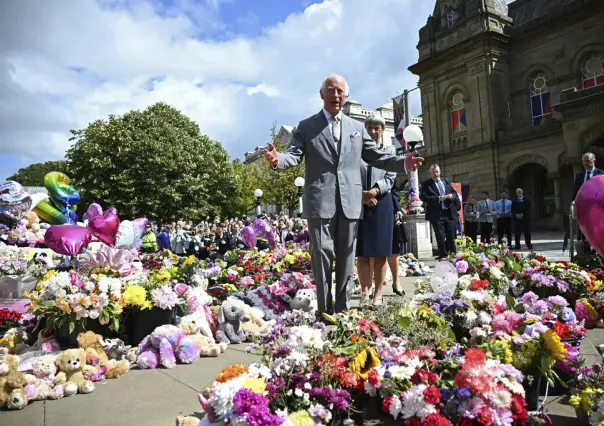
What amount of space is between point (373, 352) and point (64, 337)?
289cm

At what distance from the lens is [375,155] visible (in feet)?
14.7

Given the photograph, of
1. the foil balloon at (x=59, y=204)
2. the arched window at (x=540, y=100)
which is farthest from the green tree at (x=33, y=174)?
the arched window at (x=540, y=100)

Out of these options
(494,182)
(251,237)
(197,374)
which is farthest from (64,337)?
(494,182)

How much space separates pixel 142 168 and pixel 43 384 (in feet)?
96.7

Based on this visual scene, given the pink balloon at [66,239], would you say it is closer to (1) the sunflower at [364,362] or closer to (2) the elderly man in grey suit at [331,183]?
(2) the elderly man in grey suit at [331,183]

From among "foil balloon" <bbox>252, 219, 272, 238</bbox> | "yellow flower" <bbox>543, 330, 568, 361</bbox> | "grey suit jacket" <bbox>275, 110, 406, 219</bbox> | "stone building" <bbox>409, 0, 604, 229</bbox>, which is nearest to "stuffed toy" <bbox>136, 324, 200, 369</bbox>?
"grey suit jacket" <bbox>275, 110, 406, 219</bbox>

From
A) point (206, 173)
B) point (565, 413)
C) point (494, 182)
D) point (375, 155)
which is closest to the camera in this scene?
point (565, 413)

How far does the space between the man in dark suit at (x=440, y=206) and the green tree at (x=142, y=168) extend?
24.4 metres

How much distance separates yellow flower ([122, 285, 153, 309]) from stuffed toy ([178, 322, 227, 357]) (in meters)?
0.37

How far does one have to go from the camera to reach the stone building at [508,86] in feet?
78.3

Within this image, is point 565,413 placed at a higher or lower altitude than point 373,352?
lower

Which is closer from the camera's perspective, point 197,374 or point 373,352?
point 373,352

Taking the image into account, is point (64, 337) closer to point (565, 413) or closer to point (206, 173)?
point (565, 413)

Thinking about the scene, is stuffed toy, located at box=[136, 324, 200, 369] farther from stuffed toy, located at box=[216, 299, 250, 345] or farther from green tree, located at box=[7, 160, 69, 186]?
green tree, located at box=[7, 160, 69, 186]
